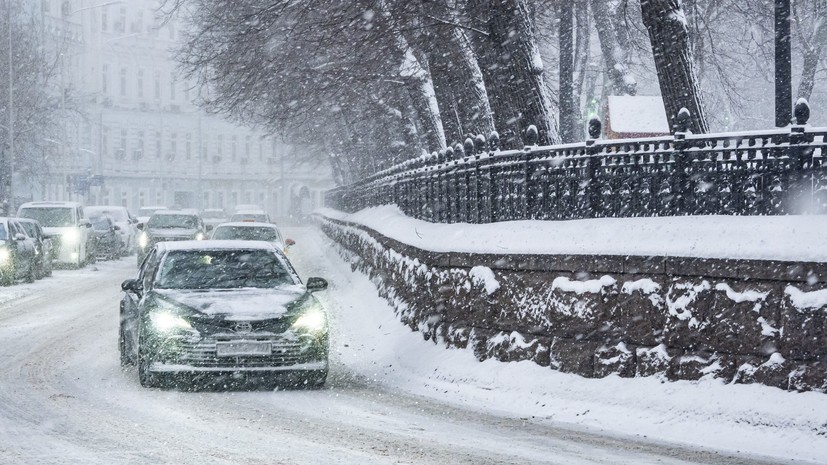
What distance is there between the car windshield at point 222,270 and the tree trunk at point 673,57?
17.6ft

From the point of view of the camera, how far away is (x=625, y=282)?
10695 mm

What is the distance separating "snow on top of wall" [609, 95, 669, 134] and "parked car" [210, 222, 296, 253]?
Answer: 12184mm

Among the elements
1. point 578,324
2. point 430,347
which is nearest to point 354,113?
point 430,347

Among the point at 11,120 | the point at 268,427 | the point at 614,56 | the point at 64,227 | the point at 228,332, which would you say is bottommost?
the point at 268,427

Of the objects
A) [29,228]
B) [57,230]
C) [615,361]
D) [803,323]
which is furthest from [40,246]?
[803,323]

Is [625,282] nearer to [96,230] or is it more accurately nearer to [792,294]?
[792,294]

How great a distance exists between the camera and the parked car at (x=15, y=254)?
89.7 ft

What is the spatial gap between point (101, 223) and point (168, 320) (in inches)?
1214

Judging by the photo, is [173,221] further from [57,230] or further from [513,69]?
[513,69]

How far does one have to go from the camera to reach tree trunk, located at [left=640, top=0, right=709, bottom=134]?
15227 mm

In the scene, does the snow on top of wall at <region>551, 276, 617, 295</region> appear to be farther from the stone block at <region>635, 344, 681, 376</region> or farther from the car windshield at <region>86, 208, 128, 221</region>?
the car windshield at <region>86, 208, 128, 221</region>

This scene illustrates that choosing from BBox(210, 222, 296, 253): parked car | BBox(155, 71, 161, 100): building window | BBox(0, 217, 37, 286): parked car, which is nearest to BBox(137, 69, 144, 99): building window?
BBox(155, 71, 161, 100): building window

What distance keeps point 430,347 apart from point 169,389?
125 inches

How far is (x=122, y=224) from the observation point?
4497 cm
